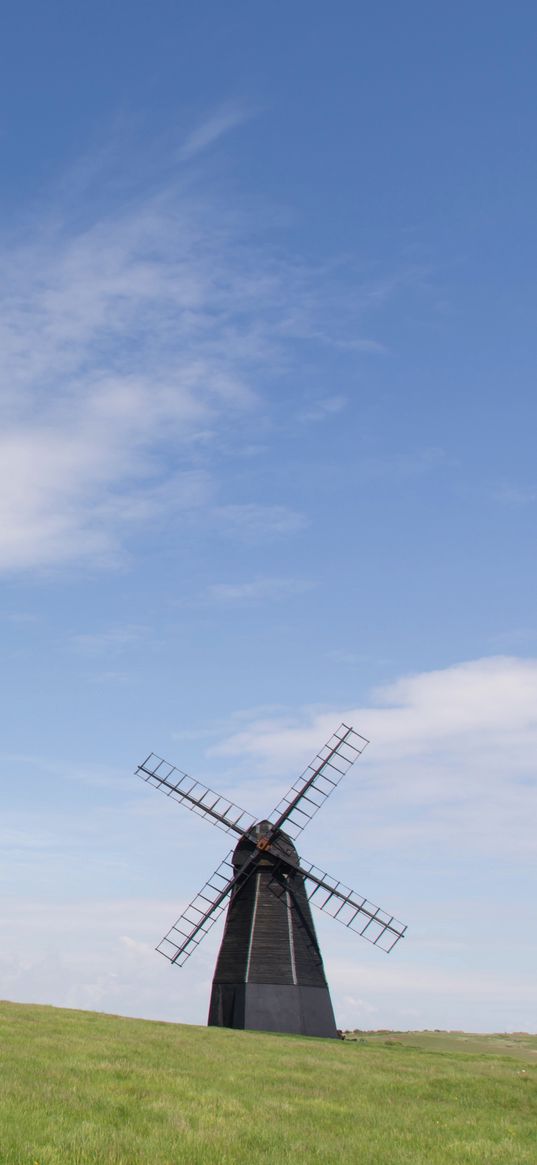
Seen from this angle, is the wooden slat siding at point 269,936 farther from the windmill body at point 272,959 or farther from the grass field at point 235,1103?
the grass field at point 235,1103

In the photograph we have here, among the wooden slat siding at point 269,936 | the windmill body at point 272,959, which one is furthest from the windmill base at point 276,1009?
the wooden slat siding at point 269,936

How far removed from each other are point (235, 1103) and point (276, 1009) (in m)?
25.0

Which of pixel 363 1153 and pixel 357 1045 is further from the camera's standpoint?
pixel 357 1045

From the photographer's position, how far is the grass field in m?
13.2

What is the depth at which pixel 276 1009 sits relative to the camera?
40906 mm

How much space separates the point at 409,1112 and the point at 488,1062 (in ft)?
61.8

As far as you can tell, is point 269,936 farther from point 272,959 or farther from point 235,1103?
point 235,1103

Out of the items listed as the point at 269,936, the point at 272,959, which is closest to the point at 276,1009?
the point at 272,959

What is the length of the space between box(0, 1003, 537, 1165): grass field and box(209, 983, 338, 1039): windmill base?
832 cm

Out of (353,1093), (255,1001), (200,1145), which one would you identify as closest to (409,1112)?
(353,1093)

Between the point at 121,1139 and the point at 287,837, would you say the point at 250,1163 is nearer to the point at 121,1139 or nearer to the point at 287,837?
the point at 121,1139

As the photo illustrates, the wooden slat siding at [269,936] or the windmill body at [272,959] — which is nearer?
the windmill body at [272,959]

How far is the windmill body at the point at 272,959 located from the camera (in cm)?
4097

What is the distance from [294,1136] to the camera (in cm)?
1482
